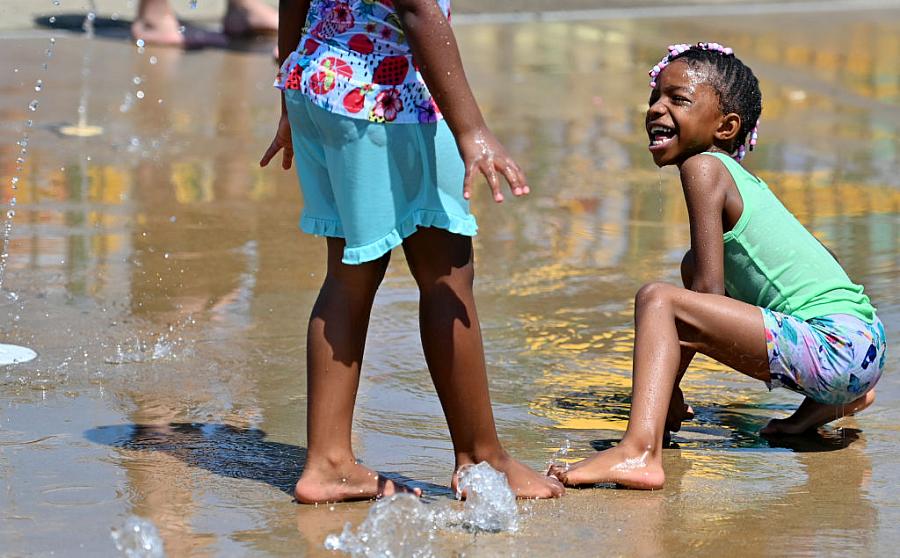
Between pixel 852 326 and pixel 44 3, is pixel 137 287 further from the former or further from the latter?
pixel 44 3

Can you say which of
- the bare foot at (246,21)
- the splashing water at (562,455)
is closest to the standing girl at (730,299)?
the splashing water at (562,455)

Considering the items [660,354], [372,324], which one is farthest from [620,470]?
[372,324]

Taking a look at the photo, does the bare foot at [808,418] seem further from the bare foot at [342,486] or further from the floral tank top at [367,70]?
the floral tank top at [367,70]

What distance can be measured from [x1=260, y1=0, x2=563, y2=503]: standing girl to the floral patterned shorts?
28.4 inches

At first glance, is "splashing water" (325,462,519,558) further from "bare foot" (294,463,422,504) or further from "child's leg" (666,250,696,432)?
"child's leg" (666,250,696,432)

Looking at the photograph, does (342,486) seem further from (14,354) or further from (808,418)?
(14,354)

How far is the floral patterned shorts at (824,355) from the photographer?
3658 mm

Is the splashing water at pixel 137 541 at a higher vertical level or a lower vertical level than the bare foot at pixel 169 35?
lower

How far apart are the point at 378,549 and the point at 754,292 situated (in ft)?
4.61

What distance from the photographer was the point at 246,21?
A: 11117 millimetres

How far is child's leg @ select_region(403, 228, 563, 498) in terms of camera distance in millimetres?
3301

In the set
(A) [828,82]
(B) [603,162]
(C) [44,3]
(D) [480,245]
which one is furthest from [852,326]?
(C) [44,3]

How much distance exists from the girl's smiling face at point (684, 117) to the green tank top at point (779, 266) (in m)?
0.09

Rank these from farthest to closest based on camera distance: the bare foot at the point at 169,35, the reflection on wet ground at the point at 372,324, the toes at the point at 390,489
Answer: the bare foot at the point at 169,35, the toes at the point at 390,489, the reflection on wet ground at the point at 372,324
